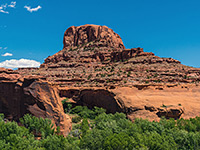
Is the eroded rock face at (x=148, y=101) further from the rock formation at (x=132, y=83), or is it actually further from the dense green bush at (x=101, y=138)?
the dense green bush at (x=101, y=138)

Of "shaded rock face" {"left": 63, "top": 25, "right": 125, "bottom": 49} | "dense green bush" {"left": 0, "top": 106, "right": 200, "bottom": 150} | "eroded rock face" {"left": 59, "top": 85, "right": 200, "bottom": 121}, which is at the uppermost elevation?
"shaded rock face" {"left": 63, "top": 25, "right": 125, "bottom": 49}

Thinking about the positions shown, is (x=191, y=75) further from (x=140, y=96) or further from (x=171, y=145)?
(x=171, y=145)

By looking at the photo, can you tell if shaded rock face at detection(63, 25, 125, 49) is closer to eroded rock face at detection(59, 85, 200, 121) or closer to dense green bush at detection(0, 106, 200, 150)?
eroded rock face at detection(59, 85, 200, 121)

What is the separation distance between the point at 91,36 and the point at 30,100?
73.6m

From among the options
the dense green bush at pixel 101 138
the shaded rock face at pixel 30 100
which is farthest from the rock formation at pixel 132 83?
the shaded rock face at pixel 30 100

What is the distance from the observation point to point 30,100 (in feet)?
77.4

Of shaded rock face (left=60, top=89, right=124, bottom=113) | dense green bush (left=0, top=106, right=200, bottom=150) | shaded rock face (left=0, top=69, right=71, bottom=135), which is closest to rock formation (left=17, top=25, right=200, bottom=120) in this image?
shaded rock face (left=60, top=89, right=124, bottom=113)

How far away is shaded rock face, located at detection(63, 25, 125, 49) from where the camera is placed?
3472 inches

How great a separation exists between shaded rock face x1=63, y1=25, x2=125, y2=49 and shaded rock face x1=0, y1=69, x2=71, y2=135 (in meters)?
63.1

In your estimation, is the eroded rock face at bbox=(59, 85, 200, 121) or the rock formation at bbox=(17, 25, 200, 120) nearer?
the eroded rock face at bbox=(59, 85, 200, 121)

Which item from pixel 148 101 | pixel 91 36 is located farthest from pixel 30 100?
pixel 91 36

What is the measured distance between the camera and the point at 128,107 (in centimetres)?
3020

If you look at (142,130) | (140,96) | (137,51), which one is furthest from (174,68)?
(142,130)

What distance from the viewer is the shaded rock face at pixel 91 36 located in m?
88.2
